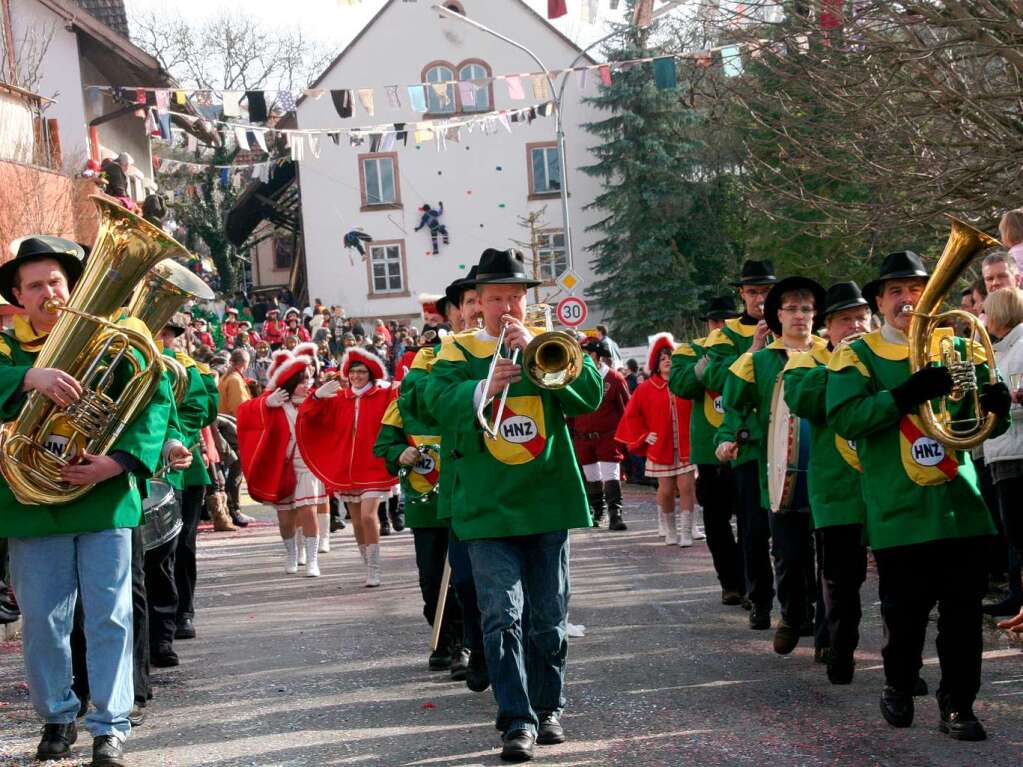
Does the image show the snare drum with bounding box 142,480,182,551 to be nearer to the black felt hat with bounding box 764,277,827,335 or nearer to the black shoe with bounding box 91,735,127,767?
the black shoe with bounding box 91,735,127,767

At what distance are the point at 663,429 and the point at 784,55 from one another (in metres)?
3.61

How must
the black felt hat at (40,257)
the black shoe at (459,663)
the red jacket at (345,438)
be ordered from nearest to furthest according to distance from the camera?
the black felt hat at (40,257) < the black shoe at (459,663) < the red jacket at (345,438)

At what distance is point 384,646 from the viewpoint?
9.84m

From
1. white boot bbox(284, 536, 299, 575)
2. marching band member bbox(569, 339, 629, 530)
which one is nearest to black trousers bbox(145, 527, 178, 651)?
white boot bbox(284, 536, 299, 575)

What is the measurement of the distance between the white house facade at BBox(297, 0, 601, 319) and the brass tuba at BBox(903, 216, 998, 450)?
142 feet

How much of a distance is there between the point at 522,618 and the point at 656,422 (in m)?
8.56

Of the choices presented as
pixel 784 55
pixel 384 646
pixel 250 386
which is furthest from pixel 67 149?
pixel 384 646

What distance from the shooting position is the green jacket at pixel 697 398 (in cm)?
1088

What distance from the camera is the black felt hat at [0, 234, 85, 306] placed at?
693cm

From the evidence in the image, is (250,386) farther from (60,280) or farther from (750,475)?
(60,280)

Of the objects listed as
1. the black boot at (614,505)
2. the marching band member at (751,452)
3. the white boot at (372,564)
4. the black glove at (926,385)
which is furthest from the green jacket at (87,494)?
the black boot at (614,505)

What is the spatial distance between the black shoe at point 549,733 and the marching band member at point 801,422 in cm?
231

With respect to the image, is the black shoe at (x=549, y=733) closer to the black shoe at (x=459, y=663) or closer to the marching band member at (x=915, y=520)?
the marching band member at (x=915, y=520)

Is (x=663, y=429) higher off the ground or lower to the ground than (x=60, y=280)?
lower
